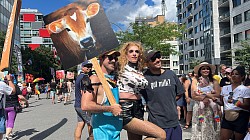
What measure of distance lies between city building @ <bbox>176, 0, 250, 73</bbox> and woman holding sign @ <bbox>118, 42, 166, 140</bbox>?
98.1 ft

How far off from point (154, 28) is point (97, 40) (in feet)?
81.7

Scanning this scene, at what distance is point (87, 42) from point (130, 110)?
0.96 meters

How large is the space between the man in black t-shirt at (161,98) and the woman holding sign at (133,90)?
18cm

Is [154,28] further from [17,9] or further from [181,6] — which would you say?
[181,6]

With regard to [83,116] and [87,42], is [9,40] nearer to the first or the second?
[83,116]

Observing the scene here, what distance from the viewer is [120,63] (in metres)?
3.75

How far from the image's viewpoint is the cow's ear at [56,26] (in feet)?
11.2

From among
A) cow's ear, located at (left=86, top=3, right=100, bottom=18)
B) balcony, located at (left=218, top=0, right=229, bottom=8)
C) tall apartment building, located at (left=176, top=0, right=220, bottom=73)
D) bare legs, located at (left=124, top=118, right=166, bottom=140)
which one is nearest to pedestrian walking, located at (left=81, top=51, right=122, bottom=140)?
bare legs, located at (left=124, top=118, right=166, bottom=140)

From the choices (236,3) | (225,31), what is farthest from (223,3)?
(236,3)

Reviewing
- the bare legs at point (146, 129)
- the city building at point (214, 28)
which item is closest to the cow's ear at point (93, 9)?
the bare legs at point (146, 129)

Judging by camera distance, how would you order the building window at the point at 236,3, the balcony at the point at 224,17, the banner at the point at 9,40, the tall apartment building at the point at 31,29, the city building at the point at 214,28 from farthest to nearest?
the tall apartment building at the point at 31,29, the balcony at the point at 224,17, the building window at the point at 236,3, the city building at the point at 214,28, the banner at the point at 9,40

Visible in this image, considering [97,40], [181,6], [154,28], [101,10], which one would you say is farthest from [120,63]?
[181,6]

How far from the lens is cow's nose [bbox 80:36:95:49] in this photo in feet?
11.3

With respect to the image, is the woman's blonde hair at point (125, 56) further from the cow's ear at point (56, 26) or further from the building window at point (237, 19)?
the building window at point (237, 19)
